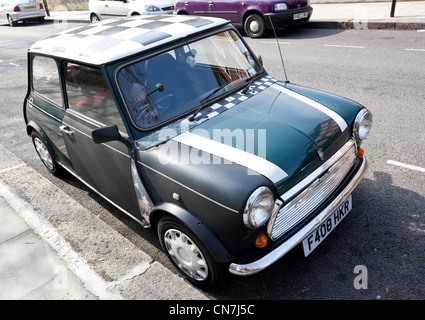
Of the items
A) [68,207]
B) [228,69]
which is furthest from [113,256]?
[228,69]

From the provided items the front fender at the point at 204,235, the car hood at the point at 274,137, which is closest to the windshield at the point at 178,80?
the car hood at the point at 274,137

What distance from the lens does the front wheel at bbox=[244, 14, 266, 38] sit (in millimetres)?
10523

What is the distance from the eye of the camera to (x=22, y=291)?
3.03m

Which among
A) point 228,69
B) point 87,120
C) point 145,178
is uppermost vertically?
point 228,69

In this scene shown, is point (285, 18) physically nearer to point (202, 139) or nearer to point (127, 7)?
point (127, 7)

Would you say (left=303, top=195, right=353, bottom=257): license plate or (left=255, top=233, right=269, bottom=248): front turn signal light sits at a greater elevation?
(left=255, top=233, right=269, bottom=248): front turn signal light

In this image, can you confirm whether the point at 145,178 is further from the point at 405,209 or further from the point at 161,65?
the point at 405,209

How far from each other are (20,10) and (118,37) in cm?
2105

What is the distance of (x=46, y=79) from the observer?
13.0ft

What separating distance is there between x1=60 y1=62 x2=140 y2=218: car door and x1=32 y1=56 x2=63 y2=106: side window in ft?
0.72

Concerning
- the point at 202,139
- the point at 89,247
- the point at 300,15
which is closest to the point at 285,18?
the point at 300,15

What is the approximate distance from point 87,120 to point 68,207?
1.19m

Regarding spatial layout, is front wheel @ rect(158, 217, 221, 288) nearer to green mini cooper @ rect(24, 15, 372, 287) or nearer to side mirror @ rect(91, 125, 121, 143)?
green mini cooper @ rect(24, 15, 372, 287)

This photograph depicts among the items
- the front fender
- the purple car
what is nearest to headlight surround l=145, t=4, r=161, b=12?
the purple car
